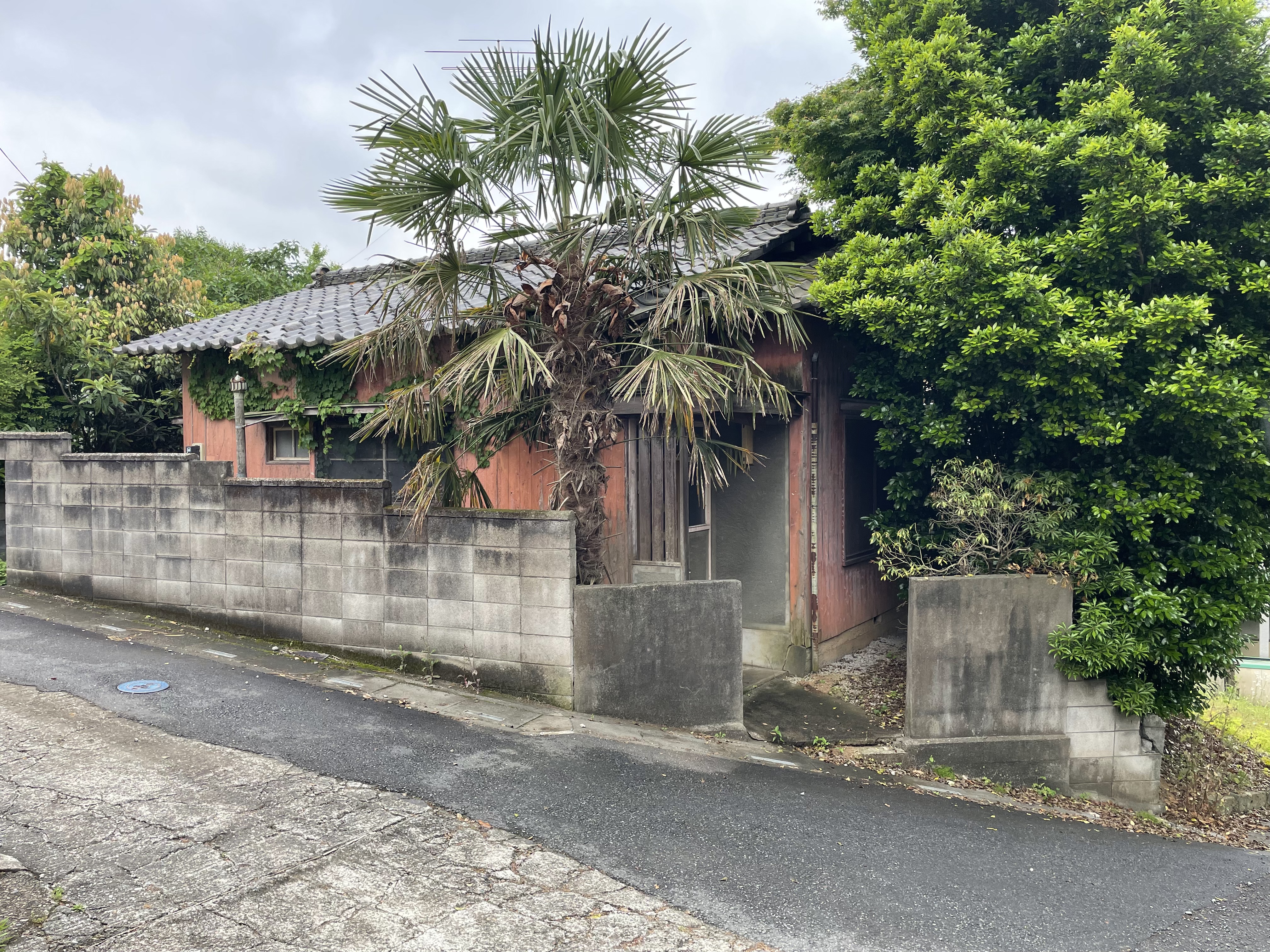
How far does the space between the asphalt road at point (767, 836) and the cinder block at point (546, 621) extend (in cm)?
84

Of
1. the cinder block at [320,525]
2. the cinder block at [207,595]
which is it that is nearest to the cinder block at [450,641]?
the cinder block at [320,525]

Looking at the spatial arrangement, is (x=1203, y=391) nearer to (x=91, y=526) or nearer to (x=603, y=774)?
(x=603, y=774)

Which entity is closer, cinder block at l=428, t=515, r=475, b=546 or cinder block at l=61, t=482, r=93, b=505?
cinder block at l=428, t=515, r=475, b=546

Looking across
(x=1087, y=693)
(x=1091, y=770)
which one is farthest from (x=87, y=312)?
(x=1091, y=770)

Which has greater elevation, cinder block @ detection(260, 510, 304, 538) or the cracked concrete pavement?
cinder block @ detection(260, 510, 304, 538)

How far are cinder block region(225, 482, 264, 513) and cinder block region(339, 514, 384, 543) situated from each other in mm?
935

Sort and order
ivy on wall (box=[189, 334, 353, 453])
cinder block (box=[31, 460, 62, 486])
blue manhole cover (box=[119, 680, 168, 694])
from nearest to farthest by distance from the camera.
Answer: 1. blue manhole cover (box=[119, 680, 168, 694])
2. cinder block (box=[31, 460, 62, 486])
3. ivy on wall (box=[189, 334, 353, 453])

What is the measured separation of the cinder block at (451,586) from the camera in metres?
6.28

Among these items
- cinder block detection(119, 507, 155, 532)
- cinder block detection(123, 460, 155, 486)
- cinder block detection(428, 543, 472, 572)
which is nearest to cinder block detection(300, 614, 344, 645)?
cinder block detection(428, 543, 472, 572)

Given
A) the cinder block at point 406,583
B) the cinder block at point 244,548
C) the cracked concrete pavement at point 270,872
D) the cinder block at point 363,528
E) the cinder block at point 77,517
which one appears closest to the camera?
the cracked concrete pavement at point 270,872

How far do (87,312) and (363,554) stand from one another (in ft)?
25.4

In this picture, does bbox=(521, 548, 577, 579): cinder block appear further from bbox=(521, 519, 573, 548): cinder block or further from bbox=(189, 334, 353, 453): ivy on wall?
A: bbox=(189, 334, 353, 453): ivy on wall

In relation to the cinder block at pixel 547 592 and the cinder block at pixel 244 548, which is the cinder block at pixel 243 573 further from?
the cinder block at pixel 547 592

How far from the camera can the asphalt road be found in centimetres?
377
